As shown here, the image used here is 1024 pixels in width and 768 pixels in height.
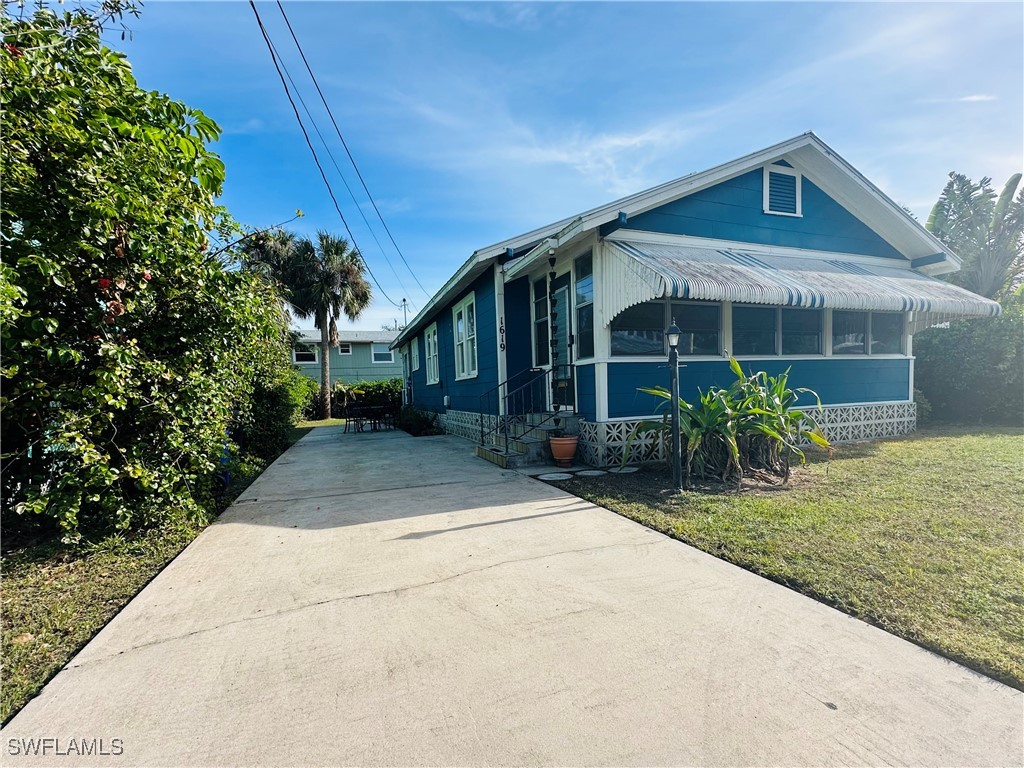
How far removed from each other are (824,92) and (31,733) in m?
9.61

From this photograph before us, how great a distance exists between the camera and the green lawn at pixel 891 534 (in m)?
2.45

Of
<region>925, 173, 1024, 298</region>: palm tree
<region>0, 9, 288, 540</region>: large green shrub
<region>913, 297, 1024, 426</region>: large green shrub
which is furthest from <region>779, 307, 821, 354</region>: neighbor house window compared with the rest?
<region>925, 173, 1024, 298</region>: palm tree

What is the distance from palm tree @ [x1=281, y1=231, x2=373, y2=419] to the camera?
66.5 ft

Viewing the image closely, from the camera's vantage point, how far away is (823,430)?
836 cm

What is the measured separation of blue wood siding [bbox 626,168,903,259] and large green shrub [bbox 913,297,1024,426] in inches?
140

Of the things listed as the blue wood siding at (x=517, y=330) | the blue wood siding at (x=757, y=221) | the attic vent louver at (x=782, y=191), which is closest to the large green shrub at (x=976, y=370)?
the blue wood siding at (x=757, y=221)

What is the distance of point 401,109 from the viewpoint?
8.34 m

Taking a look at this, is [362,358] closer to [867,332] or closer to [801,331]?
[801,331]

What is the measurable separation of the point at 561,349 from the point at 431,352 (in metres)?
7.82

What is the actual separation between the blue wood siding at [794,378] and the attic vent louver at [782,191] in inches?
111

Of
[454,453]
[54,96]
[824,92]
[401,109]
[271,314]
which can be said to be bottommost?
[454,453]

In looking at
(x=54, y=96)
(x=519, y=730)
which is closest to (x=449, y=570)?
(x=519, y=730)

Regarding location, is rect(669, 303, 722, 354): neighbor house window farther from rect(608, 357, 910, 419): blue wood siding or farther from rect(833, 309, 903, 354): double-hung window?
rect(833, 309, 903, 354): double-hung window

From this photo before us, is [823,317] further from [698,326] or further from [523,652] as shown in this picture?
[523,652]
